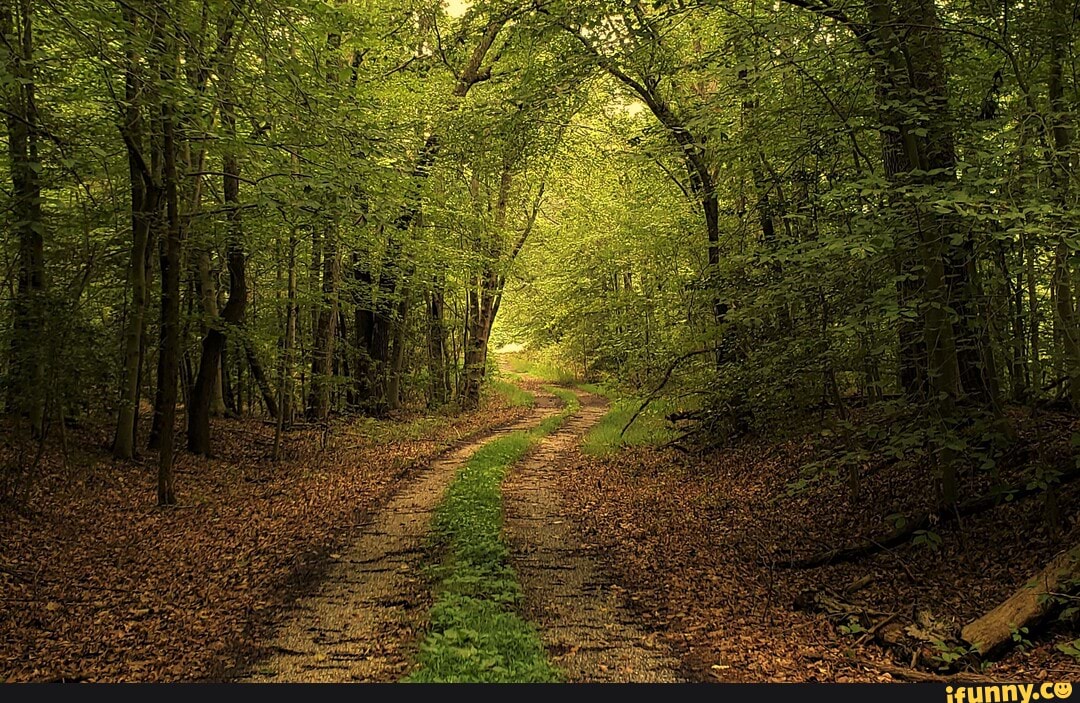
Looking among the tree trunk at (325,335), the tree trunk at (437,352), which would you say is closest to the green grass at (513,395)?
the tree trunk at (437,352)

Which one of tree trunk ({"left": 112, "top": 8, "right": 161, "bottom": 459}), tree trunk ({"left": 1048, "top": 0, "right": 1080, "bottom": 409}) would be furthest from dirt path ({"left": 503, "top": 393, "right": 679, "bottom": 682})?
tree trunk ({"left": 112, "top": 8, "right": 161, "bottom": 459})

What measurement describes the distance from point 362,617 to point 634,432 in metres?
11.5

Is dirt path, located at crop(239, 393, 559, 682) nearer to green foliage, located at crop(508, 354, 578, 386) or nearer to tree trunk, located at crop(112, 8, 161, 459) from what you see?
tree trunk, located at crop(112, 8, 161, 459)

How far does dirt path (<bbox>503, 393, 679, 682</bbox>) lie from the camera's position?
502 cm

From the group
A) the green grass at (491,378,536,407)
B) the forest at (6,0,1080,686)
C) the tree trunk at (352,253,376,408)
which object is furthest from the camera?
the green grass at (491,378,536,407)

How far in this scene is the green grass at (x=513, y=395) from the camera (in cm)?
2768

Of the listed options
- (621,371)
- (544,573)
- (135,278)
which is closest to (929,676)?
(544,573)

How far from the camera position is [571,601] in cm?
643

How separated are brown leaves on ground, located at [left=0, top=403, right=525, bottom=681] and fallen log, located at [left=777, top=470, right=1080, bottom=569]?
5.41 meters

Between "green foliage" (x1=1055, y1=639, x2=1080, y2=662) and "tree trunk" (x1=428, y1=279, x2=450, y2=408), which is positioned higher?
"tree trunk" (x1=428, y1=279, x2=450, y2=408)

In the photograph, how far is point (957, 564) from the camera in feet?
20.5

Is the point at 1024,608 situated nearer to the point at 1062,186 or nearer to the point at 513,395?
the point at 1062,186

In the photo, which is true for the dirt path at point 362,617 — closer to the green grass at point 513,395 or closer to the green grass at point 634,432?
the green grass at point 634,432

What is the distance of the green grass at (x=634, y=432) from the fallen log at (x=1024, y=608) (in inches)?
323
